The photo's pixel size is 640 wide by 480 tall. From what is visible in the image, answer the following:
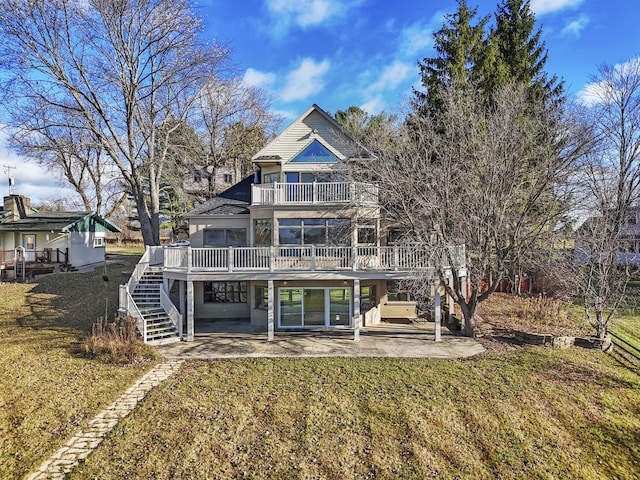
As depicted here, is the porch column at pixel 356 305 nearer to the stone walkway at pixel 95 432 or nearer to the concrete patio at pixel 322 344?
the concrete patio at pixel 322 344

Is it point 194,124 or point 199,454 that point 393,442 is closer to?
point 199,454

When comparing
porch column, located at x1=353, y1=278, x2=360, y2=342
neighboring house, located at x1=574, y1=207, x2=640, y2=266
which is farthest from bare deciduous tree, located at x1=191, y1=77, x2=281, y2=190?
neighboring house, located at x1=574, y1=207, x2=640, y2=266

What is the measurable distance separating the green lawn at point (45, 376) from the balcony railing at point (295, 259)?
177 inches

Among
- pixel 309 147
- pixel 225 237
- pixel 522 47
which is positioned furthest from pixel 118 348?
pixel 522 47

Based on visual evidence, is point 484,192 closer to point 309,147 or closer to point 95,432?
point 309,147

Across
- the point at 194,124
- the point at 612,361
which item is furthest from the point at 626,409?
the point at 194,124

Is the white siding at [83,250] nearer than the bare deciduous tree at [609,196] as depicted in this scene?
No

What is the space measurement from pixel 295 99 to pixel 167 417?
2345cm

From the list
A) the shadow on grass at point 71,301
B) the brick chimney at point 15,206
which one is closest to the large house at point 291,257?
the shadow on grass at point 71,301

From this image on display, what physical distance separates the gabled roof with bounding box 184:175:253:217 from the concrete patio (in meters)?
5.52

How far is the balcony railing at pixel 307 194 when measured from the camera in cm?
1480

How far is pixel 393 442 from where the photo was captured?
24.8ft

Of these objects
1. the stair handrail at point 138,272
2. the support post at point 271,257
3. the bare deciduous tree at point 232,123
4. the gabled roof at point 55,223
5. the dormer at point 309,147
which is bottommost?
the stair handrail at point 138,272

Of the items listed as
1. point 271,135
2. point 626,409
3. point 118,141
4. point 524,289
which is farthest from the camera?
point 271,135
